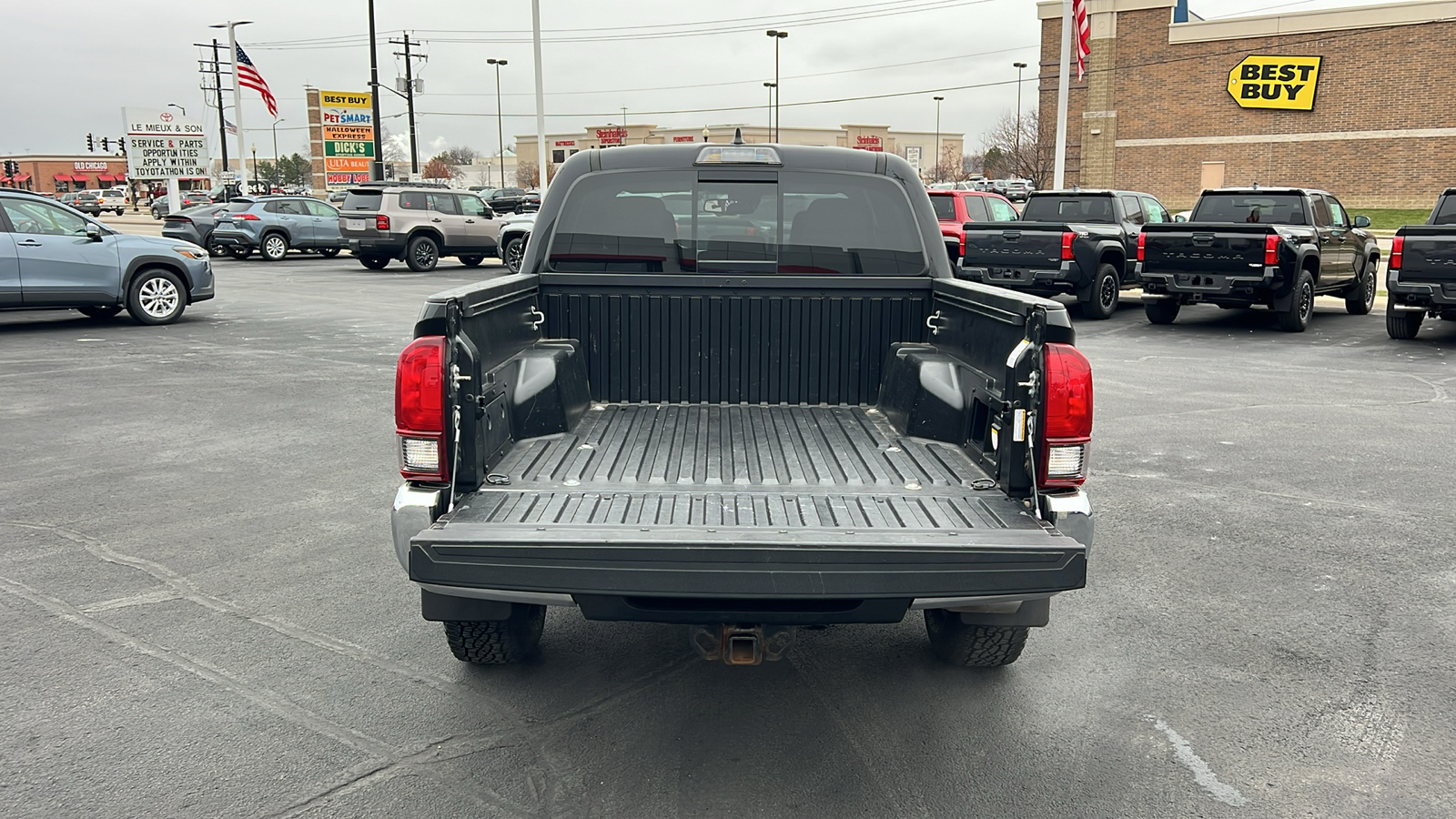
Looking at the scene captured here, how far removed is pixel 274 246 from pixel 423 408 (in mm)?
28588

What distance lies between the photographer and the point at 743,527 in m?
3.15

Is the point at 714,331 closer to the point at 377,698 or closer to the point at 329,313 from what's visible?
the point at 377,698

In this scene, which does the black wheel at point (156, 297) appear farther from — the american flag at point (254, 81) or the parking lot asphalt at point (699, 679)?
the american flag at point (254, 81)

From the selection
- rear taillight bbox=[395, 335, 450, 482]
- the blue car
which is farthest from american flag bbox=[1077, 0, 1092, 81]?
rear taillight bbox=[395, 335, 450, 482]

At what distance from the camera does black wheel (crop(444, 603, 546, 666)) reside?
3951 millimetres

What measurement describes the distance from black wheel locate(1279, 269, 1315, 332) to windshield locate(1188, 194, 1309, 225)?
2.91 feet

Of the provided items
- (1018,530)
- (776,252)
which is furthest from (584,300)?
(1018,530)

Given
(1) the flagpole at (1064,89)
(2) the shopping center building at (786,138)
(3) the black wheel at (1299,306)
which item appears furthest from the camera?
(2) the shopping center building at (786,138)

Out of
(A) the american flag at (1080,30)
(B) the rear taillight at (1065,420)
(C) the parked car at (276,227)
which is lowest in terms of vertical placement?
(B) the rear taillight at (1065,420)

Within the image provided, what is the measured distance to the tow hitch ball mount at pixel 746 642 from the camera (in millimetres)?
3271

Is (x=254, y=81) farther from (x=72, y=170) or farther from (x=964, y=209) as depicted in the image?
(x=72, y=170)

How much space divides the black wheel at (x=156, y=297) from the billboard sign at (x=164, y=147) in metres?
26.9

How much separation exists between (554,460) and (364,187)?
2442cm

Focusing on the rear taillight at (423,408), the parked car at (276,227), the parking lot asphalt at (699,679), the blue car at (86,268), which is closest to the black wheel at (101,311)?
the blue car at (86,268)
